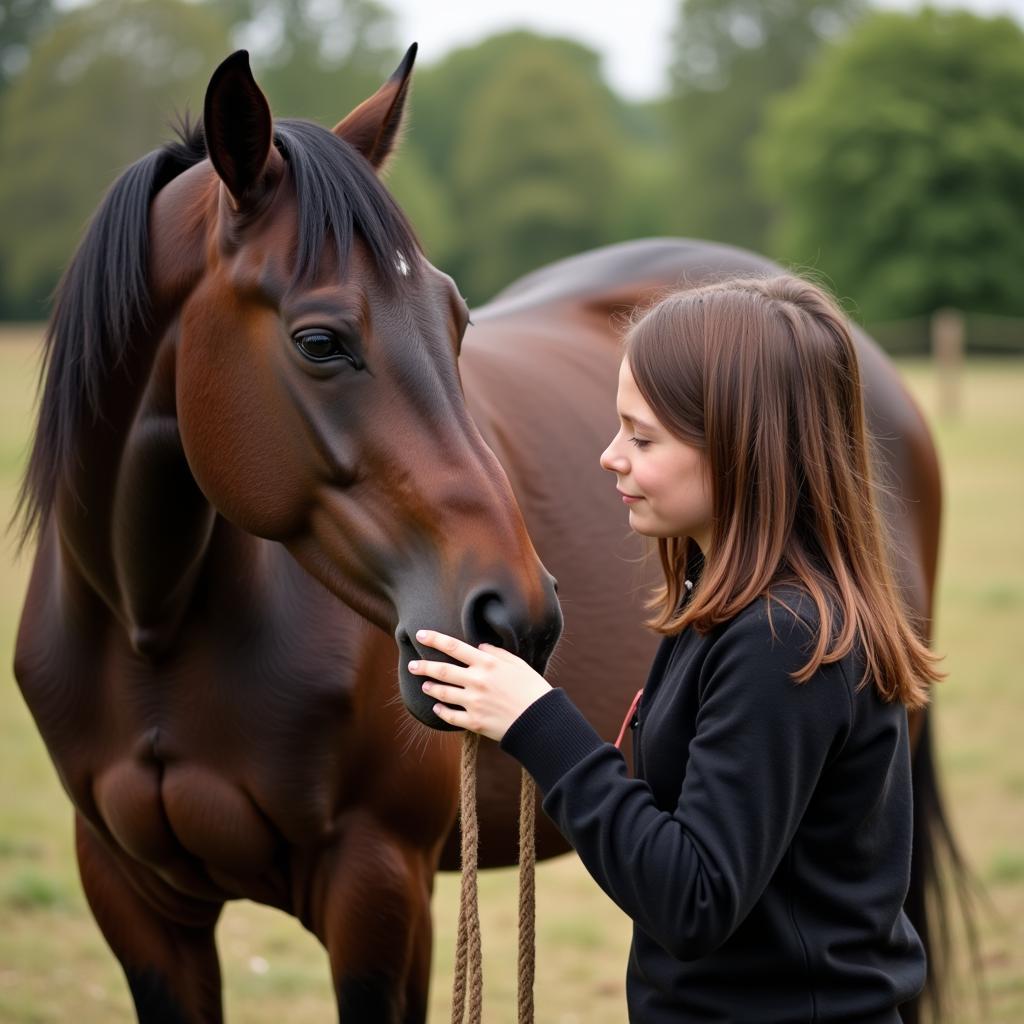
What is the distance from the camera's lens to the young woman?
143 cm

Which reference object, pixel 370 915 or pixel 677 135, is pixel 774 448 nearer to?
pixel 370 915

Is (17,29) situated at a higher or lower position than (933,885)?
higher

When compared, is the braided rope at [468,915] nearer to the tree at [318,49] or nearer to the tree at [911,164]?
the tree at [911,164]

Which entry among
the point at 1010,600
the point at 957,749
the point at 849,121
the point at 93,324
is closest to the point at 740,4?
the point at 849,121

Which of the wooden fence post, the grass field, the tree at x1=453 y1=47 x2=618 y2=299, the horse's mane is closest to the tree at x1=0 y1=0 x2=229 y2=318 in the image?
the tree at x1=453 y1=47 x2=618 y2=299

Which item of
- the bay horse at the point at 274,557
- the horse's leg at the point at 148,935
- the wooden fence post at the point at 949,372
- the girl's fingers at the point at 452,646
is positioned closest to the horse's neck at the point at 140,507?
the bay horse at the point at 274,557

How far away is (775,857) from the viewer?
144 cm

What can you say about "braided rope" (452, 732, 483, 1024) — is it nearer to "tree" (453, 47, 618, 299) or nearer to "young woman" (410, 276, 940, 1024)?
"young woman" (410, 276, 940, 1024)

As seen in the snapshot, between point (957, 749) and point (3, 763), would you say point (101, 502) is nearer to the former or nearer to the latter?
point (3, 763)

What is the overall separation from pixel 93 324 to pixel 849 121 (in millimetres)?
40559

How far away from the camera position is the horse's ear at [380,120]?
2.11 m

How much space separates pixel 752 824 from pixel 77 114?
40366 millimetres

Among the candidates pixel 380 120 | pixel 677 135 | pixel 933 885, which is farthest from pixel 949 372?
pixel 677 135

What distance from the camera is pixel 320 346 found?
173cm
